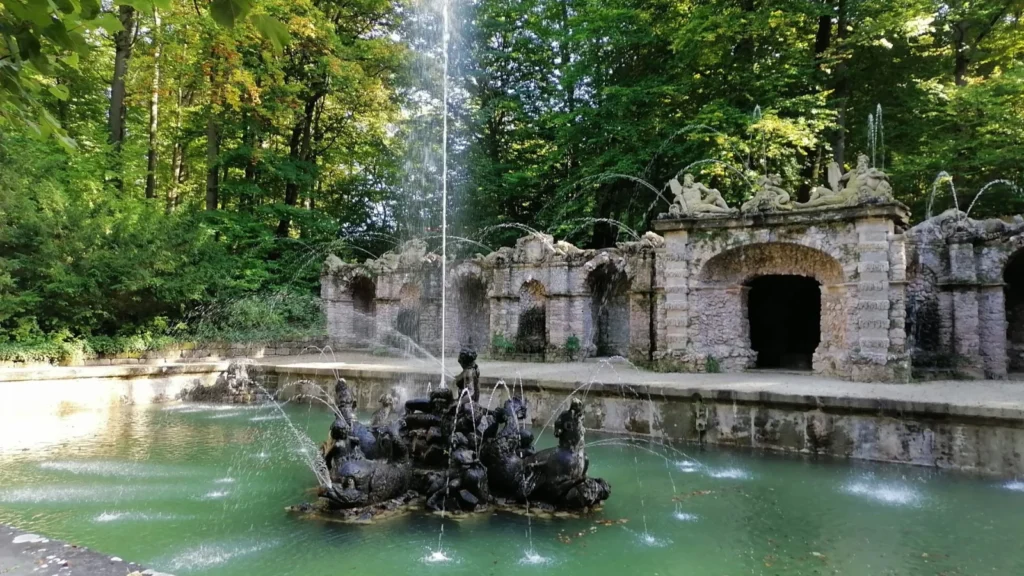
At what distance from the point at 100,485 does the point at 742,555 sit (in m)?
7.07

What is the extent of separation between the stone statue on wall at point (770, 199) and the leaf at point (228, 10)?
1178cm

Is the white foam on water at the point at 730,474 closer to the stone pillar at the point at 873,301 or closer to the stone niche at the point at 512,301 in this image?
the stone pillar at the point at 873,301

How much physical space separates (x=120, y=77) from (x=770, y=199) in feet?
65.1

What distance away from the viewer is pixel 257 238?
22344mm

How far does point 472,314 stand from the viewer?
20031 millimetres

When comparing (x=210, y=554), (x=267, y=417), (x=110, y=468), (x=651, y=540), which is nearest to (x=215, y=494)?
(x=210, y=554)

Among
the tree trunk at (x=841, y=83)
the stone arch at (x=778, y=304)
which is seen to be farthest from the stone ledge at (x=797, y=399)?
the tree trunk at (x=841, y=83)

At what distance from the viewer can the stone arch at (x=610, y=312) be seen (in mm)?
16938

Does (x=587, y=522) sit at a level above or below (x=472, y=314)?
below

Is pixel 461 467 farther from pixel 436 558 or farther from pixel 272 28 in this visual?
pixel 272 28

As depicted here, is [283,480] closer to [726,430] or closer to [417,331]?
[726,430]

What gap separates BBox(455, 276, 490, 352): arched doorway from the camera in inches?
778

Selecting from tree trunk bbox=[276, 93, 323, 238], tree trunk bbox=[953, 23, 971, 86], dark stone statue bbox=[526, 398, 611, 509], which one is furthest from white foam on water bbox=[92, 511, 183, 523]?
tree trunk bbox=[953, 23, 971, 86]

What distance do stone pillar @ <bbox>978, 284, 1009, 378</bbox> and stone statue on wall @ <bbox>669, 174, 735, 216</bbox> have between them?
514 centimetres
